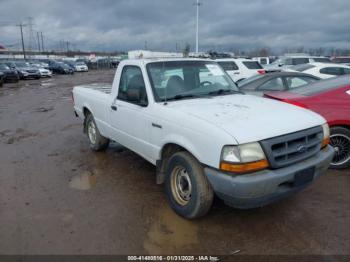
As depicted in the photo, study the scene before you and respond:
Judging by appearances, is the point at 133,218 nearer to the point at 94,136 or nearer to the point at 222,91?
the point at 222,91

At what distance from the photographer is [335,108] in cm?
481

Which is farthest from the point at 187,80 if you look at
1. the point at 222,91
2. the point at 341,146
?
the point at 341,146

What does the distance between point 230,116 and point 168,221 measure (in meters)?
1.43

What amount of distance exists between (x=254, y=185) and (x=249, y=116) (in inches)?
31.4

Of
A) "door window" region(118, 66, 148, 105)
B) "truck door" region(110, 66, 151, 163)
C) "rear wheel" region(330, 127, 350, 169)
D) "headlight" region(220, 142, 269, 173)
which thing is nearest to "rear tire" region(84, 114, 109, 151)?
"truck door" region(110, 66, 151, 163)

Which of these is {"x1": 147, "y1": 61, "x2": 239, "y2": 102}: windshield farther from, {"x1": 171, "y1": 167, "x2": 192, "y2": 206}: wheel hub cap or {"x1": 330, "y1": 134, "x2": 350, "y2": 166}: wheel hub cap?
{"x1": 330, "y1": 134, "x2": 350, "y2": 166}: wheel hub cap

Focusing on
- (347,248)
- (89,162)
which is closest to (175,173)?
(347,248)

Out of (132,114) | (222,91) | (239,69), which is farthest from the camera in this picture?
(239,69)

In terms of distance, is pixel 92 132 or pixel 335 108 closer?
pixel 335 108

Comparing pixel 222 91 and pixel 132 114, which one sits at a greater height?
pixel 222 91

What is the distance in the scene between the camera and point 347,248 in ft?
9.97

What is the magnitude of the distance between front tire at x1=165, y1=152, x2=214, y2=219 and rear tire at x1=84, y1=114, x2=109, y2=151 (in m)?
2.64

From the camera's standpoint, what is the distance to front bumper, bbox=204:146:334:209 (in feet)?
9.61

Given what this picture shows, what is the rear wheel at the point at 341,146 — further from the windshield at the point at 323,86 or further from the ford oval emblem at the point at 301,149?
the ford oval emblem at the point at 301,149
